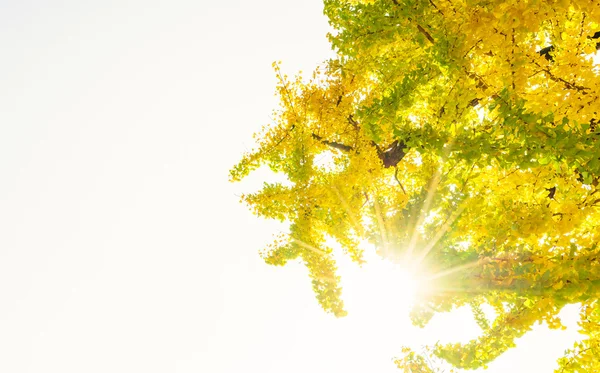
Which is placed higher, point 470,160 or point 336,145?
point 336,145

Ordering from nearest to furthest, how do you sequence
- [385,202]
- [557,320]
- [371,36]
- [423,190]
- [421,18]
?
[557,320] < [421,18] < [371,36] < [423,190] < [385,202]

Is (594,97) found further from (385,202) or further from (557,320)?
(385,202)

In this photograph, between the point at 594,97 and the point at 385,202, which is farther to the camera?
the point at 385,202

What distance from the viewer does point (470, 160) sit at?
10.1 ft

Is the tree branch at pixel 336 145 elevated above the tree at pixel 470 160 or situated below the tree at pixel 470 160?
above

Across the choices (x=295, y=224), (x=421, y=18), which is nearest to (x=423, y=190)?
(x=421, y=18)

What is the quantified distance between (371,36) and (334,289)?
5406 millimetres

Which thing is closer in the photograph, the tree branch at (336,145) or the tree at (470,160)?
the tree at (470,160)

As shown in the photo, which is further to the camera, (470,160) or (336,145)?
(336,145)

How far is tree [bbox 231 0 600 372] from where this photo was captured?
9.69 feet

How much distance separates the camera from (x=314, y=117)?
7.69m

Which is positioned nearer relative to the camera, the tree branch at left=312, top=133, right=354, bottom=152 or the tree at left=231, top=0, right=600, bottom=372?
the tree at left=231, top=0, right=600, bottom=372

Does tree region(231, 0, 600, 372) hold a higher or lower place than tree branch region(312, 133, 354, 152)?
lower

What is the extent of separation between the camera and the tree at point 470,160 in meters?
2.95
